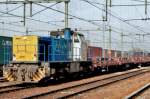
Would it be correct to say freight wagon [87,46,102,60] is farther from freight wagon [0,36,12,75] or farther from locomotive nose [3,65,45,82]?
locomotive nose [3,65,45,82]

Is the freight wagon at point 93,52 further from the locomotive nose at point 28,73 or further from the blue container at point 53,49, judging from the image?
the locomotive nose at point 28,73

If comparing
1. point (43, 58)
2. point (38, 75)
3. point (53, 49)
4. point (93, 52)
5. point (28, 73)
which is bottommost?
point (38, 75)

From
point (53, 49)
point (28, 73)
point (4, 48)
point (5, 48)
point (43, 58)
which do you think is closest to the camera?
point (28, 73)

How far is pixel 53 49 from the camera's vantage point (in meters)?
22.0

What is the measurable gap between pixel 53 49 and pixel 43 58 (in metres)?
1.16

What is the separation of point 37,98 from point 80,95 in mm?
2200

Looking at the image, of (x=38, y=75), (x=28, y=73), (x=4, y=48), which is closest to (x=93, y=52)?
(x=4, y=48)

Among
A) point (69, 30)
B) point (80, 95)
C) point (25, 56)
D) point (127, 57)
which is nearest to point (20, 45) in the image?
point (25, 56)

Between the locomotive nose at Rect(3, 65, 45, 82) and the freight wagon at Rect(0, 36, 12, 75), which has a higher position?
the freight wagon at Rect(0, 36, 12, 75)

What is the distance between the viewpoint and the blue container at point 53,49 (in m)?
21.3

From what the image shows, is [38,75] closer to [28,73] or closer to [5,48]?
[28,73]

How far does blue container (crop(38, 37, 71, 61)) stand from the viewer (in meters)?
21.3

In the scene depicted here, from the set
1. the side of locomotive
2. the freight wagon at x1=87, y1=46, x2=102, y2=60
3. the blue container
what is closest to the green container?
the side of locomotive

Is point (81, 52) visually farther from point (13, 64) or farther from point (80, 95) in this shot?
point (80, 95)
